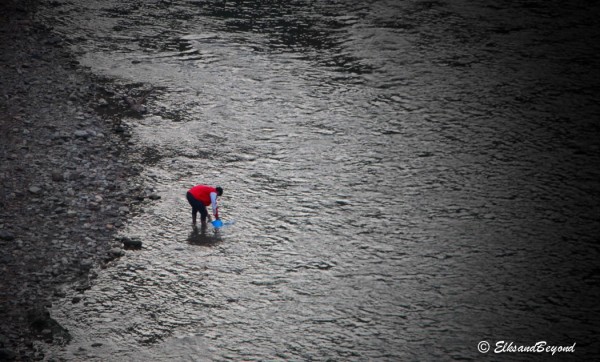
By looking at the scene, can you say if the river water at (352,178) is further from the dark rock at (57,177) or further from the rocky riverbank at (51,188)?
the dark rock at (57,177)

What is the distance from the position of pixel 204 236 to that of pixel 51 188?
3486 millimetres

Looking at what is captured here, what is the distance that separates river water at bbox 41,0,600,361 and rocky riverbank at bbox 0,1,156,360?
457mm

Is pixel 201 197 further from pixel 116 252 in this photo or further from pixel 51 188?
pixel 51 188

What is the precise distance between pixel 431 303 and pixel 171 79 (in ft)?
37.8

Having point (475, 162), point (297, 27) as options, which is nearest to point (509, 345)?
point (475, 162)

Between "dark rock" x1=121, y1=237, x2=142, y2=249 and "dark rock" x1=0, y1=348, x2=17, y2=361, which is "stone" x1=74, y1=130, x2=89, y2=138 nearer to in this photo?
"dark rock" x1=121, y1=237, x2=142, y2=249

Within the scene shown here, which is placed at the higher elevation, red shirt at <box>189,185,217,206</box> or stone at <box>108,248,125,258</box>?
red shirt at <box>189,185,217,206</box>

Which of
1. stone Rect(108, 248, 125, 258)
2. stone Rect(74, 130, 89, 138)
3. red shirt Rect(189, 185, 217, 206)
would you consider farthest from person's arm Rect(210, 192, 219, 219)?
stone Rect(74, 130, 89, 138)

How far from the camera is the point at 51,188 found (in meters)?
14.4

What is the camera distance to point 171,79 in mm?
20375

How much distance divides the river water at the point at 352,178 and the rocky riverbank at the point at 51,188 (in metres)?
0.46

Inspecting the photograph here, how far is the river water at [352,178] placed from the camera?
11594mm

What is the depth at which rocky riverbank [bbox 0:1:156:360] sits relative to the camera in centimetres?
1148

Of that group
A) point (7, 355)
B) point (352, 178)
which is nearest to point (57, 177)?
point (7, 355)
